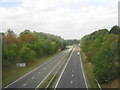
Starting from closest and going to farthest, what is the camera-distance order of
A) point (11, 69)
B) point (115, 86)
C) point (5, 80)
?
point (115, 86) < point (5, 80) < point (11, 69)

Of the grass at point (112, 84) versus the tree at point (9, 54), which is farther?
the tree at point (9, 54)

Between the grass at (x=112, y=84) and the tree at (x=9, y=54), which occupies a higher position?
the tree at (x=9, y=54)

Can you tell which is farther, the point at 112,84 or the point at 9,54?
the point at 9,54

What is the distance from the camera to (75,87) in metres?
37.4

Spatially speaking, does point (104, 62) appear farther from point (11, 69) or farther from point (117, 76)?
point (11, 69)

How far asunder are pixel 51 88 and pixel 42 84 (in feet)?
11.5

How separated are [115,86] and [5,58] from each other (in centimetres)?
3035

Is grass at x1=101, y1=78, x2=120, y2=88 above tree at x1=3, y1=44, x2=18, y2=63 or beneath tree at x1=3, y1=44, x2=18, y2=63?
beneath

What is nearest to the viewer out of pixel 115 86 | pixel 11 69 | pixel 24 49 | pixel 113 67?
pixel 115 86

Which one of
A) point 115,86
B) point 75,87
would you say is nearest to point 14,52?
point 75,87

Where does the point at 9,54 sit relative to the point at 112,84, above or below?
above

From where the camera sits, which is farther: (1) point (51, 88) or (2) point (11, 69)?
(2) point (11, 69)

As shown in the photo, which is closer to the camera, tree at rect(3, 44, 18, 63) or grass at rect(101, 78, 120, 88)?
grass at rect(101, 78, 120, 88)

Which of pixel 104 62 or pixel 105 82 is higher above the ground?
pixel 104 62
